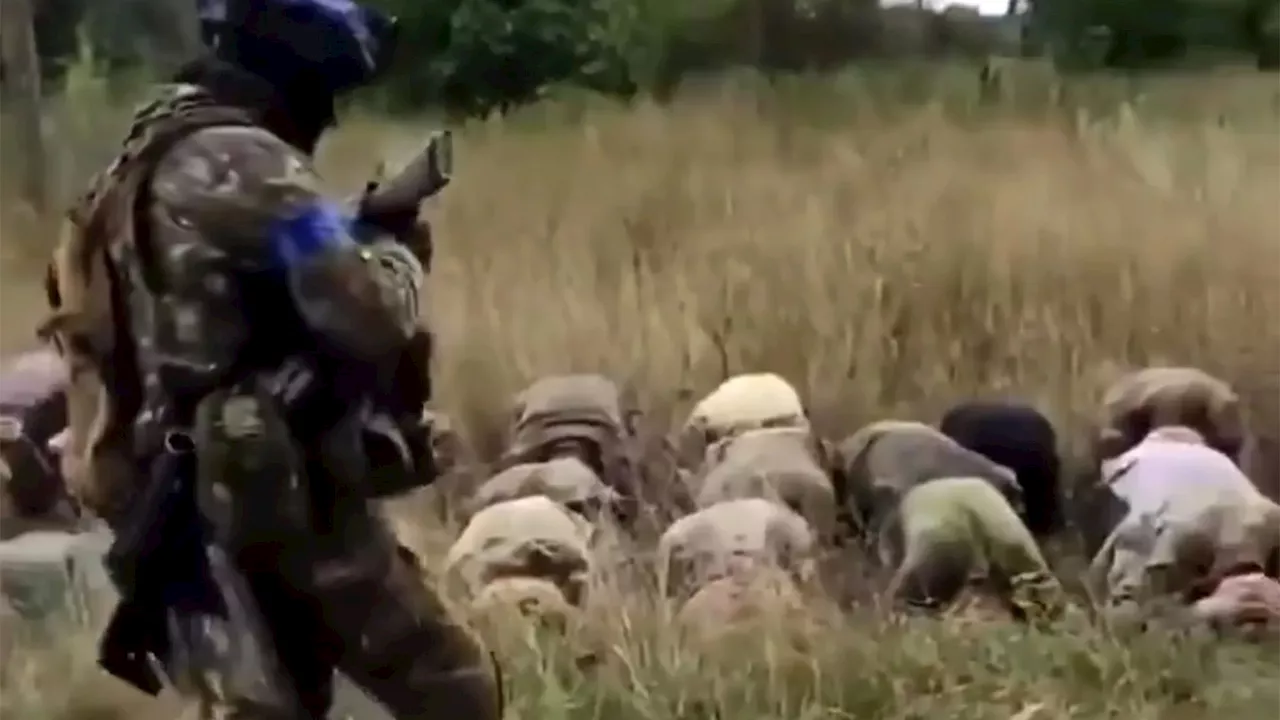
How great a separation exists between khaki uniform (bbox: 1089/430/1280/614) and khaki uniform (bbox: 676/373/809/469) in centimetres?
16

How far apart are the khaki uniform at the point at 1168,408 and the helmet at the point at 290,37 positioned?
1.42ft

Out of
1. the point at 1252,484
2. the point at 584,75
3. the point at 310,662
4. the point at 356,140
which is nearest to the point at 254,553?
the point at 310,662

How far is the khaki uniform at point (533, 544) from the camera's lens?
2.45ft

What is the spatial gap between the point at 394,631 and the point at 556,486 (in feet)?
0.51

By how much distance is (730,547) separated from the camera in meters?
0.77

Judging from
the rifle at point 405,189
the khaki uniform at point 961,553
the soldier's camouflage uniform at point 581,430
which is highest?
the rifle at point 405,189

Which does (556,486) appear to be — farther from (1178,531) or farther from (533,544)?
(1178,531)

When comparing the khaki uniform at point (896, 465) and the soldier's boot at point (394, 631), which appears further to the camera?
the khaki uniform at point (896, 465)

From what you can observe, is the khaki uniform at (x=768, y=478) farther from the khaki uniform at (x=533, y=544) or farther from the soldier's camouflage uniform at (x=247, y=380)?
the soldier's camouflage uniform at (x=247, y=380)

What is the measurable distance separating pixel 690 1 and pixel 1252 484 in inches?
14.4

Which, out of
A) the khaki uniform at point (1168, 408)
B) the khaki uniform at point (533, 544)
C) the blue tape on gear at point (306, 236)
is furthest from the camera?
the khaki uniform at point (1168, 408)

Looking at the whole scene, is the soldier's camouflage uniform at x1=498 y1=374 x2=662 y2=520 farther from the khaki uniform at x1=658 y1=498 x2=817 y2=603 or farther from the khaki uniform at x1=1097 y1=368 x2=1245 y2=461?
the khaki uniform at x1=1097 y1=368 x2=1245 y2=461

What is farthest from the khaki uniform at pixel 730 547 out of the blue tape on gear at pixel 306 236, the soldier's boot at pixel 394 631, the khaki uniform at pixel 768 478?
the blue tape on gear at pixel 306 236

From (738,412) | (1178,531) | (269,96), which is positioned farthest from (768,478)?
(269,96)
